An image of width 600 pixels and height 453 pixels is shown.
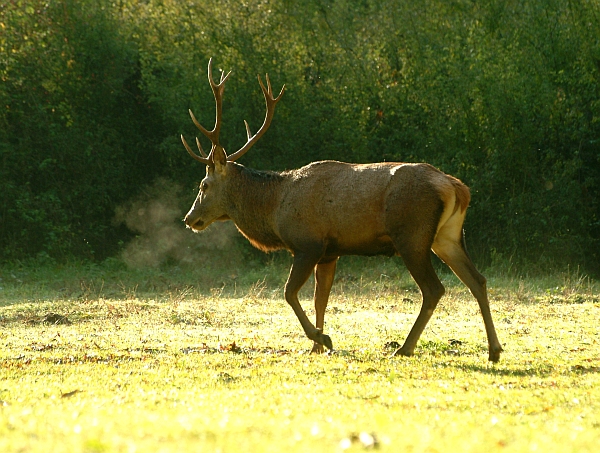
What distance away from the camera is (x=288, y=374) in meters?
8.11

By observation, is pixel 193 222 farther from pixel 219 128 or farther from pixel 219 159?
pixel 219 128

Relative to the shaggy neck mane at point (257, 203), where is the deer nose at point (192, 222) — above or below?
below

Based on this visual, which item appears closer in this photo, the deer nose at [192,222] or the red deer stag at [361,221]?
the red deer stag at [361,221]

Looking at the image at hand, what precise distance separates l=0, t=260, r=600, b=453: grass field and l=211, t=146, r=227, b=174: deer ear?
1.91 metres

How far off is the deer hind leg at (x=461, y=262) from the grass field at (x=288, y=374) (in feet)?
1.85

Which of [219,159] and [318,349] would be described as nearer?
[318,349]

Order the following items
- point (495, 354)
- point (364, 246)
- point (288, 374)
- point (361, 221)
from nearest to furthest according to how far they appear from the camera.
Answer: point (288, 374) → point (495, 354) → point (361, 221) → point (364, 246)

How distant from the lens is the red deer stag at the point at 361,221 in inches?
372

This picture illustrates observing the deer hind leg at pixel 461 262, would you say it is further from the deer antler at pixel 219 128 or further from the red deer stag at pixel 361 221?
the deer antler at pixel 219 128

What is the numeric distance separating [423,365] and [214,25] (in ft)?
48.3

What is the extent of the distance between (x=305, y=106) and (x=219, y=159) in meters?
10.6

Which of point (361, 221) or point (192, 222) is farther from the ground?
point (361, 221)

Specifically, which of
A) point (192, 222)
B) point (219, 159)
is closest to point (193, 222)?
point (192, 222)

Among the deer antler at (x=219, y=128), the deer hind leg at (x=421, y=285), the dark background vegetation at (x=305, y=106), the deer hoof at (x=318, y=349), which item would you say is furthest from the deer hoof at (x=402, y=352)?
the dark background vegetation at (x=305, y=106)
